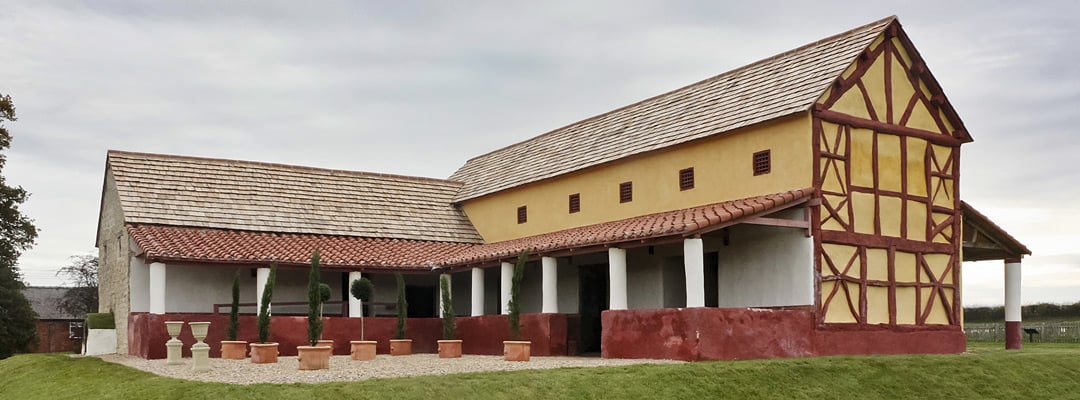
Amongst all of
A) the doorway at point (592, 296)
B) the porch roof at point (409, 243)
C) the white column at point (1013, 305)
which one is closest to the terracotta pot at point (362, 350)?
the porch roof at point (409, 243)

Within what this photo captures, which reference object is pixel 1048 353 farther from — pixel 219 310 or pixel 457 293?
pixel 219 310

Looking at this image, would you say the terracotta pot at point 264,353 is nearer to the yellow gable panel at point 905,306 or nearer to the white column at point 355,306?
the white column at point 355,306

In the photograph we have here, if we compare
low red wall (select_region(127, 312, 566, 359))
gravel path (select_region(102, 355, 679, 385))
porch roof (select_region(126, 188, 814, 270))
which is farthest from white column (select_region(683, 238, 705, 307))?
low red wall (select_region(127, 312, 566, 359))

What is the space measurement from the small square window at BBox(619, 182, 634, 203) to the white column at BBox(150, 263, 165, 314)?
11.8 metres

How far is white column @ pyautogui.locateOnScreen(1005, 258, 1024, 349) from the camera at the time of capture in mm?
27141

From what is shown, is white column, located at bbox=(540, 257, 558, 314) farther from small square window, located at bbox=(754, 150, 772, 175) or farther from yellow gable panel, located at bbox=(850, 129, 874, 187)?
yellow gable panel, located at bbox=(850, 129, 874, 187)

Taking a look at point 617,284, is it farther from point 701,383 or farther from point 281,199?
point 281,199

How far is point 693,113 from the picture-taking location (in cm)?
2708

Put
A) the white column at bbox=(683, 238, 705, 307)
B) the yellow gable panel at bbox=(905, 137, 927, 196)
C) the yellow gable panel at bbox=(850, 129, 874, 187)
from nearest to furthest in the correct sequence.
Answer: the white column at bbox=(683, 238, 705, 307) < the yellow gable panel at bbox=(850, 129, 874, 187) < the yellow gable panel at bbox=(905, 137, 927, 196)

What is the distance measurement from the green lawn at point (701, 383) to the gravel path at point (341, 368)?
0.75 metres

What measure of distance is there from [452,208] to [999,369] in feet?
65.1

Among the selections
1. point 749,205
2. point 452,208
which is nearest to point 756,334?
point 749,205

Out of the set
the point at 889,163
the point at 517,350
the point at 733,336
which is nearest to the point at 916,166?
the point at 889,163

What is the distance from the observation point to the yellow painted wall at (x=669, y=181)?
23156mm
